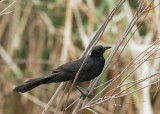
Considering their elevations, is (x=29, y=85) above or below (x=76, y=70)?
above

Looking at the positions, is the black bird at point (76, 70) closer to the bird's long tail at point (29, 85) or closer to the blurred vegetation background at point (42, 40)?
the bird's long tail at point (29, 85)

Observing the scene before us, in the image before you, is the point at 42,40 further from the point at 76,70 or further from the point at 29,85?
the point at 29,85

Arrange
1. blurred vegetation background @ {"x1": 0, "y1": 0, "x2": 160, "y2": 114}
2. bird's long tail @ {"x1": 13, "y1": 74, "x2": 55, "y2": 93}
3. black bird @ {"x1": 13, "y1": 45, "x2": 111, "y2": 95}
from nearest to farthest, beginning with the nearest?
bird's long tail @ {"x1": 13, "y1": 74, "x2": 55, "y2": 93} → black bird @ {"x1": 13, "y1": 45, "x2": 111, "y2": 95} → blurred vegetation background @ {"x1": 0, "y1": 0, "x2": 160, "y2": 114}

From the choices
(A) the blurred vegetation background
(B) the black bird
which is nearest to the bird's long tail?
(B) the black bird

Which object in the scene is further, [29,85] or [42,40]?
[42,40]

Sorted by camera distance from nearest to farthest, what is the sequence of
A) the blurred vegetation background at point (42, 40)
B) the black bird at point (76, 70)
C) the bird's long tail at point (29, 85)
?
the bird's long tail at point (29, 85) < the black bird at point (76, 70) < the blurred vegetation background at point (42, 40)

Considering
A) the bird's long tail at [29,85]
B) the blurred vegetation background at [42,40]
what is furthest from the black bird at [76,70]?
the blurred vegetation background at [42,40]

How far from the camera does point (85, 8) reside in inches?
185

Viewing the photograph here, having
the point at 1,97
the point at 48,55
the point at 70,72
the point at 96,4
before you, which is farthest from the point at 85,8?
the point at 70,72

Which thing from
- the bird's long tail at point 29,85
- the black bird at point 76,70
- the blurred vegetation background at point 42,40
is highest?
the bird's long tail at point 29,85

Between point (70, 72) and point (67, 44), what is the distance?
176 centimetres

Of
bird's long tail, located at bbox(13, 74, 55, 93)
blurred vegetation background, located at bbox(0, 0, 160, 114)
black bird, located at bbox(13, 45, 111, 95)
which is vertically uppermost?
bird's long tail, located at bbox(13, 74, 55, 93)

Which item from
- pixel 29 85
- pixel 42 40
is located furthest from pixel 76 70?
pixel 42 40

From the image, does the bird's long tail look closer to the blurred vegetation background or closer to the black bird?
the black bird
